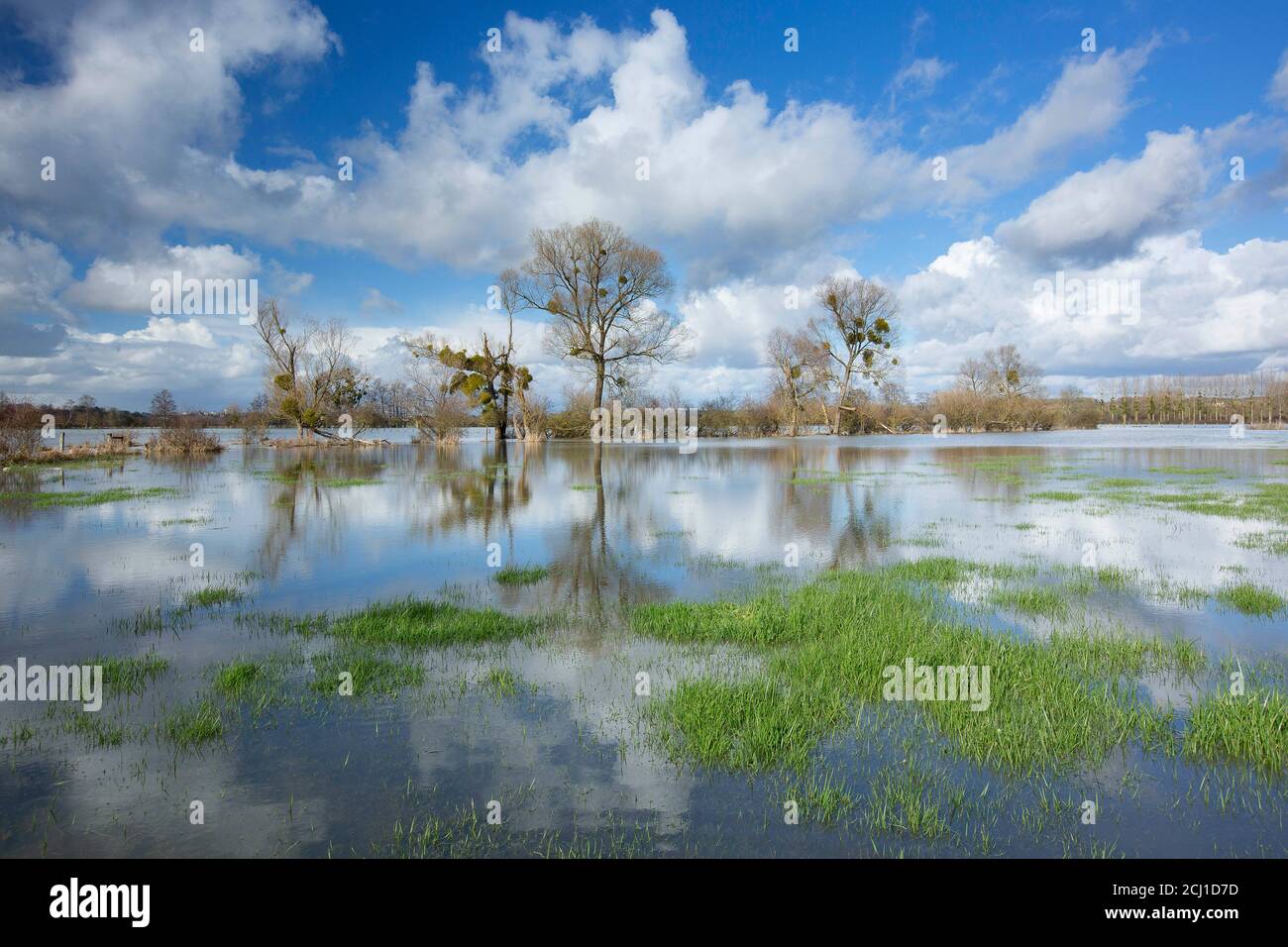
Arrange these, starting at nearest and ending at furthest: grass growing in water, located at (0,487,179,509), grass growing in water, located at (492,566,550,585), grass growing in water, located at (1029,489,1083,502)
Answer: grass growing in water, located at (492,566,550,585)
grass growing in water, located at (0,487,179,509)
grass growing in water, located at (1029,489,1083,502)

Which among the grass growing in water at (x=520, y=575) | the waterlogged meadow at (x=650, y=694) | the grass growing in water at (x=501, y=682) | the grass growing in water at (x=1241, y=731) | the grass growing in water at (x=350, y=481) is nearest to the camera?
the waterlogged meadow at (x=650, y=694)

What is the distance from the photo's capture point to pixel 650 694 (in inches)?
220

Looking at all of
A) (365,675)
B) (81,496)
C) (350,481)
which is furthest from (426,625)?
(350,481)

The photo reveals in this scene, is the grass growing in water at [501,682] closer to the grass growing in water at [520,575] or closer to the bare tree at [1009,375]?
the grass growing in water at [520,575]

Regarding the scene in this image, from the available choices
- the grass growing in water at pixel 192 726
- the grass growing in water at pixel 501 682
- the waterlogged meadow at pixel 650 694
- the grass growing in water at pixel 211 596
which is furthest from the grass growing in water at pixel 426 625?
the grass growing in water at pixel 211 596

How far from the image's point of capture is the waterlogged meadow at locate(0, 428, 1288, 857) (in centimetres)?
375

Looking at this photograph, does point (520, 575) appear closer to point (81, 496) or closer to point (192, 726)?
point (192, 726)

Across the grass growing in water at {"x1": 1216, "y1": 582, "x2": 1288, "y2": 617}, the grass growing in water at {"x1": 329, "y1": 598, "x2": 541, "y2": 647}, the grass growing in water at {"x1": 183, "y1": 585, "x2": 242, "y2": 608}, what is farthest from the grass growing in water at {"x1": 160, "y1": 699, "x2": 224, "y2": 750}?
the grass growing in water at {"x1": 1216, "y1": 582, "x2": 1288, "y2": 617}

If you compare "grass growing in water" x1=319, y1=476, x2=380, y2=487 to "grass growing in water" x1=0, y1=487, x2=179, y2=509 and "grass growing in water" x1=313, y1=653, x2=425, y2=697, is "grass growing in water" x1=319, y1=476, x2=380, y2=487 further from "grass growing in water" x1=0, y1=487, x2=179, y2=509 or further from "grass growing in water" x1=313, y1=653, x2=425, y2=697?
"grass growing in water" x1=313, y1=653, x2=425, y2=697

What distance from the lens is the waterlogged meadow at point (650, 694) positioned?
375cm

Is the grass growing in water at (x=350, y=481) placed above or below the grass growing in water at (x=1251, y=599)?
above

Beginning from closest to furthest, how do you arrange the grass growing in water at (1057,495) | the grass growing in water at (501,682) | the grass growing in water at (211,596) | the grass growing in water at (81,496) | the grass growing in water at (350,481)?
1. the grass growing in water at (501,682)
2. the grass growing in water at (211,596)
3. the grass growing in water at (81,496)
4. the grass growing in water at (1057,495)
5. the grass growing in water at (350,481)

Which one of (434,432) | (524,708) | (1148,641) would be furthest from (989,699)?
(434,432)
